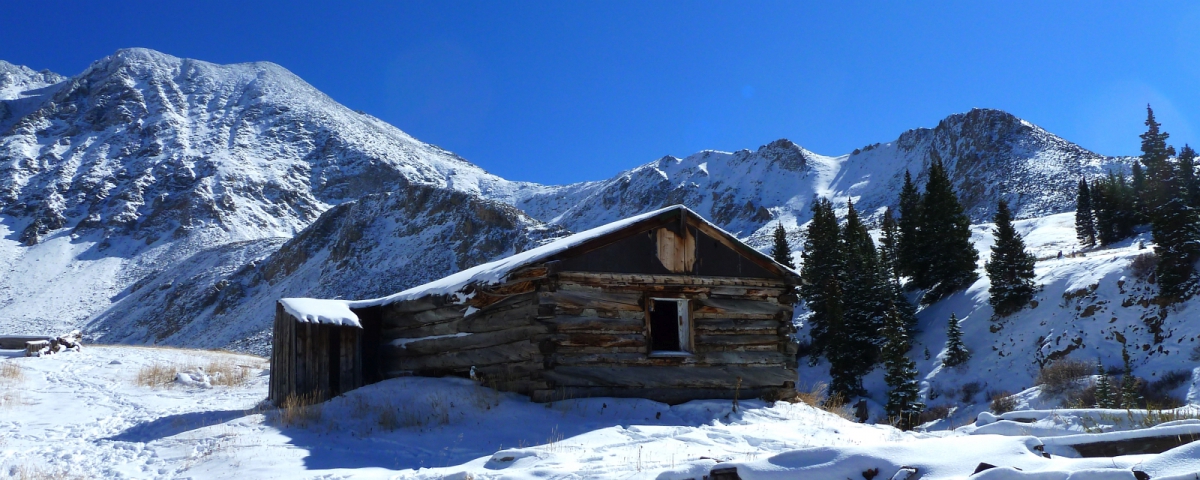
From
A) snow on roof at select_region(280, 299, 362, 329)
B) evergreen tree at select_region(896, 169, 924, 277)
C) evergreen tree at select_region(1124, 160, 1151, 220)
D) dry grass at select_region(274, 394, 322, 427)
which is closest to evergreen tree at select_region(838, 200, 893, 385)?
evergreen tree at select_region(896, 169, 924, 277)

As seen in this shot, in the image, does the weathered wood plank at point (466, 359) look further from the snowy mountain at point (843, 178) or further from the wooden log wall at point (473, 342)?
the snowy mountain at point (843, 178)

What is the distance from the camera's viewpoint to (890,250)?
52.6m

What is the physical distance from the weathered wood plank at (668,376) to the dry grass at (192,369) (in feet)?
39.1

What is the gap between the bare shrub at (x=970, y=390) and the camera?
29422mm

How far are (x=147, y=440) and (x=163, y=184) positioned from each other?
342 ft

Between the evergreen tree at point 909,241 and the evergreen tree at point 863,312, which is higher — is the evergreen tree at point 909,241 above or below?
above

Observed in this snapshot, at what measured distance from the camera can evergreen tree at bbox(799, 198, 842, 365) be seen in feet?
122

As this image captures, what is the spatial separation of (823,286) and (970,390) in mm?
12585

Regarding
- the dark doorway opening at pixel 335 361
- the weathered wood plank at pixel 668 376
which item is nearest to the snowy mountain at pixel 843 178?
the weathered wood plank at pixel 668 376

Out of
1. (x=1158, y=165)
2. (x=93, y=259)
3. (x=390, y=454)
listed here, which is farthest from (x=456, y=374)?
(x=93, y=259)

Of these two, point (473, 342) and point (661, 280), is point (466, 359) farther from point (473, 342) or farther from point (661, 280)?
point (661, 280)

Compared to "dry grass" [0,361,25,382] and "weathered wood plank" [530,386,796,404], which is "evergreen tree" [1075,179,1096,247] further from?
"dry grass" [0,361,25,382]

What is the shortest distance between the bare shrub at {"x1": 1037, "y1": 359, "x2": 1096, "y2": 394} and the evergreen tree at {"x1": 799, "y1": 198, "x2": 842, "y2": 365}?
10139 mm

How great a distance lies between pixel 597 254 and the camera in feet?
40.9
